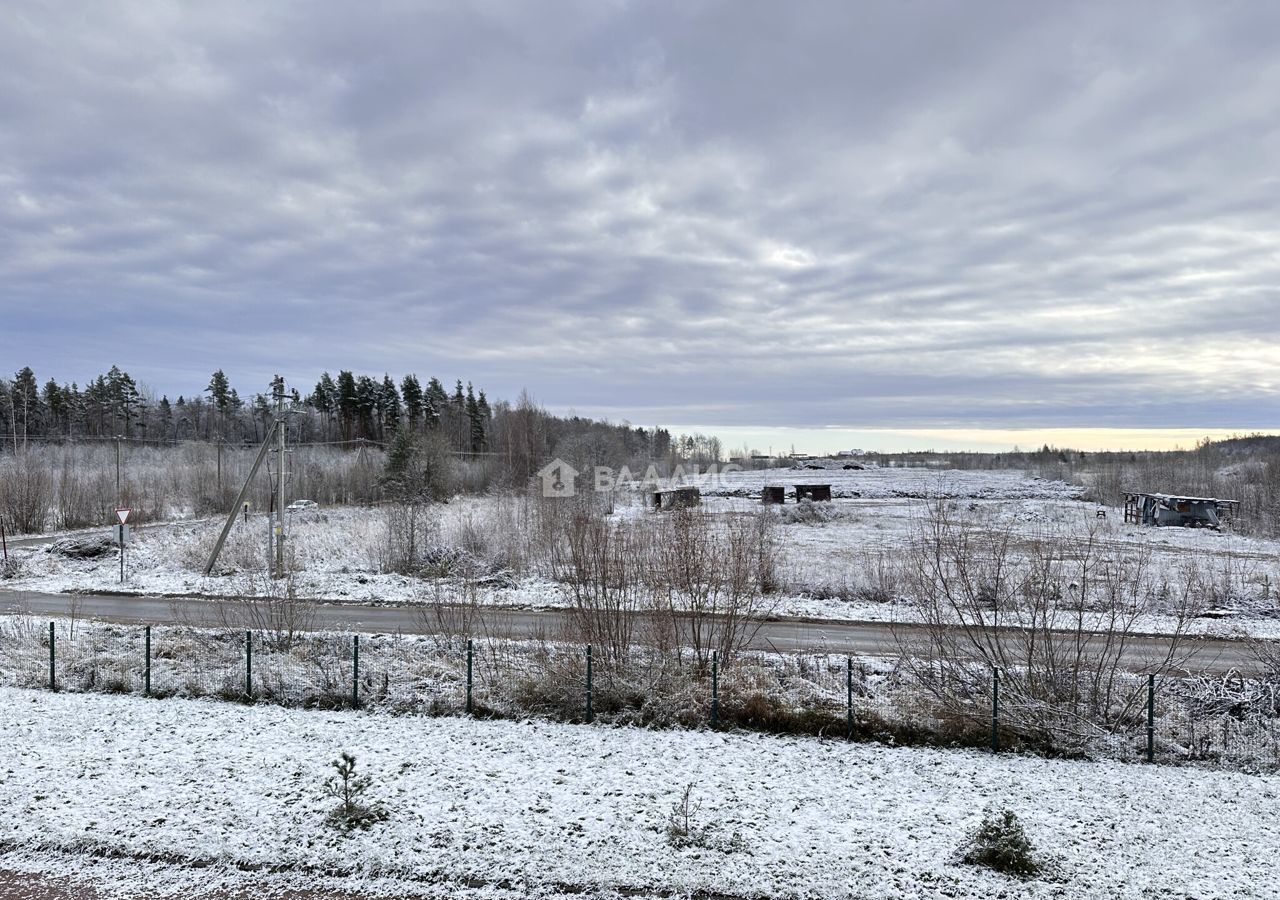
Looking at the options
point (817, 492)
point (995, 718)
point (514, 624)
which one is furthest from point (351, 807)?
point (817, 492)

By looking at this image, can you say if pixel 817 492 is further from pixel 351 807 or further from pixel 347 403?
pixel 347 403

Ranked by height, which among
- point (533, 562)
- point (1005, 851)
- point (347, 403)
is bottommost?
point (1005, 851)

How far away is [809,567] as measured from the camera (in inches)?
1134

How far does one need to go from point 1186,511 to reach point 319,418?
104m

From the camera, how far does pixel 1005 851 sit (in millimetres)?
7879

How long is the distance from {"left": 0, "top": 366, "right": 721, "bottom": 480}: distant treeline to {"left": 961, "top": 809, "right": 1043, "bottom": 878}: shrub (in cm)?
6911

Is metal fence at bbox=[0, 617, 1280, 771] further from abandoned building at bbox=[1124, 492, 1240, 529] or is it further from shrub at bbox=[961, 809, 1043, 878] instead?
abandoned building at bbox=[1124, 492, 1240, 529]

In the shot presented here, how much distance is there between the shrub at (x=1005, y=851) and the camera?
7.83 metres

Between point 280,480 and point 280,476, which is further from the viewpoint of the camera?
point 280,480

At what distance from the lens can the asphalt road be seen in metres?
16.7

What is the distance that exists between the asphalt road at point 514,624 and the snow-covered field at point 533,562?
0.91m

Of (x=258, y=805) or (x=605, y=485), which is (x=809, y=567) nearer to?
(x=258, y=805)

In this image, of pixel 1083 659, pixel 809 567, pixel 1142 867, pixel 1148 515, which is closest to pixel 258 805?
pixel 1142 867

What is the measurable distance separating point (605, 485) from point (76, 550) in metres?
34.6
